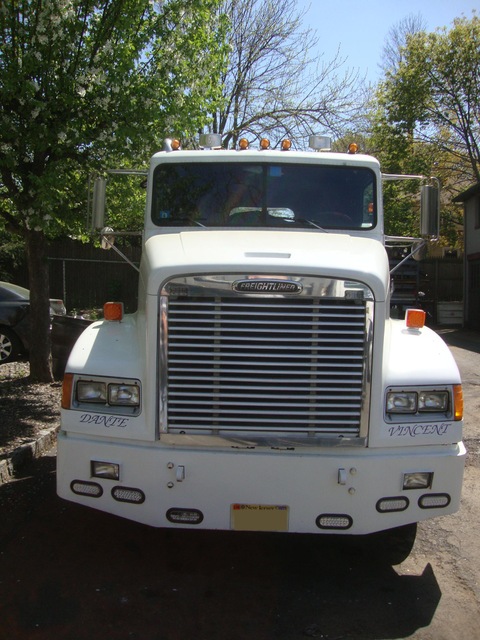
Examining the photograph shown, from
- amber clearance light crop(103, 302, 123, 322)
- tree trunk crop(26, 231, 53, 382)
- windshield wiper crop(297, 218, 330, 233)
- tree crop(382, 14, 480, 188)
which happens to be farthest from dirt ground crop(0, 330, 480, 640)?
tree crop(382, 14, 480, 188)

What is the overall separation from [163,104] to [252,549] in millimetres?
5249

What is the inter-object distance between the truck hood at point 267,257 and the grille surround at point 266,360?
0.06 m

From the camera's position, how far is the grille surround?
364 cm

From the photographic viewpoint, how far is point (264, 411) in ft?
12.1

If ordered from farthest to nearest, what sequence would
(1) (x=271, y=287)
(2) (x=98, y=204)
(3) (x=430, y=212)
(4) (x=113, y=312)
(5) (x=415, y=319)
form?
(2) (x=98, y=204) → (3) (x=430, y=212) → (4) (x=113, y=312) → (5) (x=415, y=319) → (1) (x=271, y=287)

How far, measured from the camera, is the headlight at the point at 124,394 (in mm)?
3766

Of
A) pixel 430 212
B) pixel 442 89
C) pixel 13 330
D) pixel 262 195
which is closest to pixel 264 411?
pixel 262 195

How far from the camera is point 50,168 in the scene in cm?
714

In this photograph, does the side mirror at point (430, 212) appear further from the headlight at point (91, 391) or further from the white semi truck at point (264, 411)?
the headlight at point (91, 391)

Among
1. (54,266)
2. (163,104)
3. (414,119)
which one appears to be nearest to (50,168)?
(163,104)

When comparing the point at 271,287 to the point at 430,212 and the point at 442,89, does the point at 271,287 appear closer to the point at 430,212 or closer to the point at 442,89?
the point at 430,212

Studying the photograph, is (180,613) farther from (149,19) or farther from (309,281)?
(149,19)

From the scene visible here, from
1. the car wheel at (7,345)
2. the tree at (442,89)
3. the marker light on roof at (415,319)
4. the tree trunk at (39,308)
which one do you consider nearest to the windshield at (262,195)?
the marker light on roof at (415,319)

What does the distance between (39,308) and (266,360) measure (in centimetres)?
580
